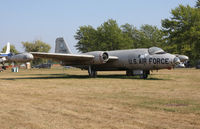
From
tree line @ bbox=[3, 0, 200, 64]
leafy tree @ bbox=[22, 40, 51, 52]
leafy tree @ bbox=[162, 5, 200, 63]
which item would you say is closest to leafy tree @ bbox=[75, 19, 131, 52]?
tree line @ bbox=[3, 0, 200, 64]

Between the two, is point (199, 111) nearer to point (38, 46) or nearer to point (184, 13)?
point (184, 13)

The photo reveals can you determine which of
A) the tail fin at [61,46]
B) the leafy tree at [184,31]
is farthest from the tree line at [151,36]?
the tail fin at [61,46]

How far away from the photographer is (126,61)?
26031 millimetres

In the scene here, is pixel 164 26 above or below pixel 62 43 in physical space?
above

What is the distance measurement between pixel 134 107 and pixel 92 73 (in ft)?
64.8

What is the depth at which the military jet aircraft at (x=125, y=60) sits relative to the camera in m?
23.1

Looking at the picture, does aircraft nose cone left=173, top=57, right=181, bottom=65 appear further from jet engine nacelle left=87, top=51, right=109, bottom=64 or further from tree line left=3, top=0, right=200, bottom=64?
tree line left=3, top=0, right=200, bottom=64

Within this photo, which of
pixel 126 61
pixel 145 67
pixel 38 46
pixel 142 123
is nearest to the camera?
pixel 142 123

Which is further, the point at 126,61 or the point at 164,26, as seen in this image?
the point at 164,26

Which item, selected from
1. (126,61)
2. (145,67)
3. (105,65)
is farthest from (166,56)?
(105,65)

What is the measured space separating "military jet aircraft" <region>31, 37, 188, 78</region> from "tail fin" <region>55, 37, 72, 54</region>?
183 inches

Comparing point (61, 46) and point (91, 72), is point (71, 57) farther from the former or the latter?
point (61, 46)

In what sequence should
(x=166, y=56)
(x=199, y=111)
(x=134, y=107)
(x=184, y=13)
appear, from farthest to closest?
(x=184, y=13), (x=166, y=56), (x=134, y=107), (x=199, y=111)

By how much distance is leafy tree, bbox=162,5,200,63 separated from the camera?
56094 mm
